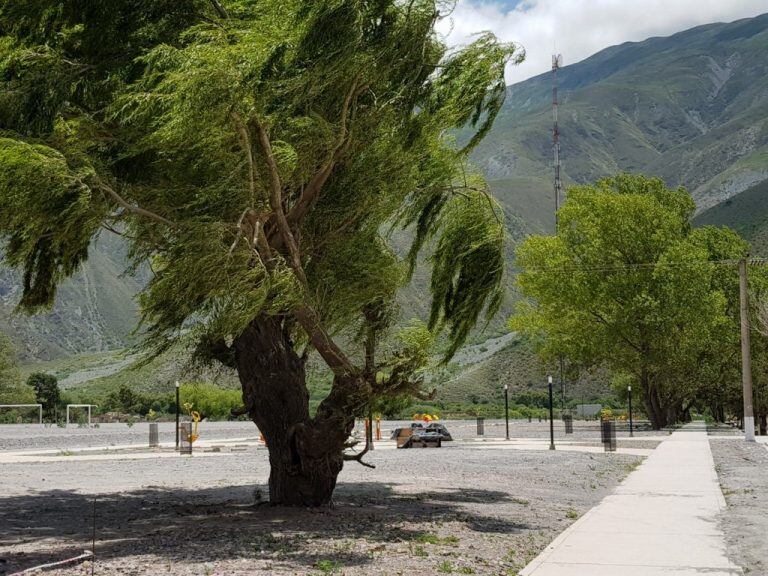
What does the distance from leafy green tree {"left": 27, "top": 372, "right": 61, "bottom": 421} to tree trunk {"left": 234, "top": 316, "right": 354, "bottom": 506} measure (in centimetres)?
5909

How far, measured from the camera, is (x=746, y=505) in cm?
1397

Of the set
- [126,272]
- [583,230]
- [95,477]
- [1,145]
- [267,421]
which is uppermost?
[583,230]

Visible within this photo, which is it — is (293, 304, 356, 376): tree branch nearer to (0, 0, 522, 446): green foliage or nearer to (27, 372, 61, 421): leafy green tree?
(0, 0, 522, 446): green foliage

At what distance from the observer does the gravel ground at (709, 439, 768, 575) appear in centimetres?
941

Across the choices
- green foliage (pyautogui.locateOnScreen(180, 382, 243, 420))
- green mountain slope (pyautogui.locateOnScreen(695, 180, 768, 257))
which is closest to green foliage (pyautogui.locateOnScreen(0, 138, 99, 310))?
green foliage (pyautogui.locateOnScreen(180, 382, 243, 420))

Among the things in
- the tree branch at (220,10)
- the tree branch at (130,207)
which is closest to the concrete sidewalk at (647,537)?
the tree branch at (130,207)

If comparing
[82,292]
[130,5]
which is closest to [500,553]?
[130,5]

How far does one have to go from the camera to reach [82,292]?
535 ft

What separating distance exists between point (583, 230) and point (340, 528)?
37926 millimetres

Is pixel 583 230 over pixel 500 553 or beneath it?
over

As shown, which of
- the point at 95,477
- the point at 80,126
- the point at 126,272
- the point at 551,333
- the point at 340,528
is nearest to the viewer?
the point at 80,126

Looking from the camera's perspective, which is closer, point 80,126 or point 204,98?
point 204,98

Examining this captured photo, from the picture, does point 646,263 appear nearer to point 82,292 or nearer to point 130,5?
point 130,5

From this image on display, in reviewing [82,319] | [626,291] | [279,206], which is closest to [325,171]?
[279,206]
